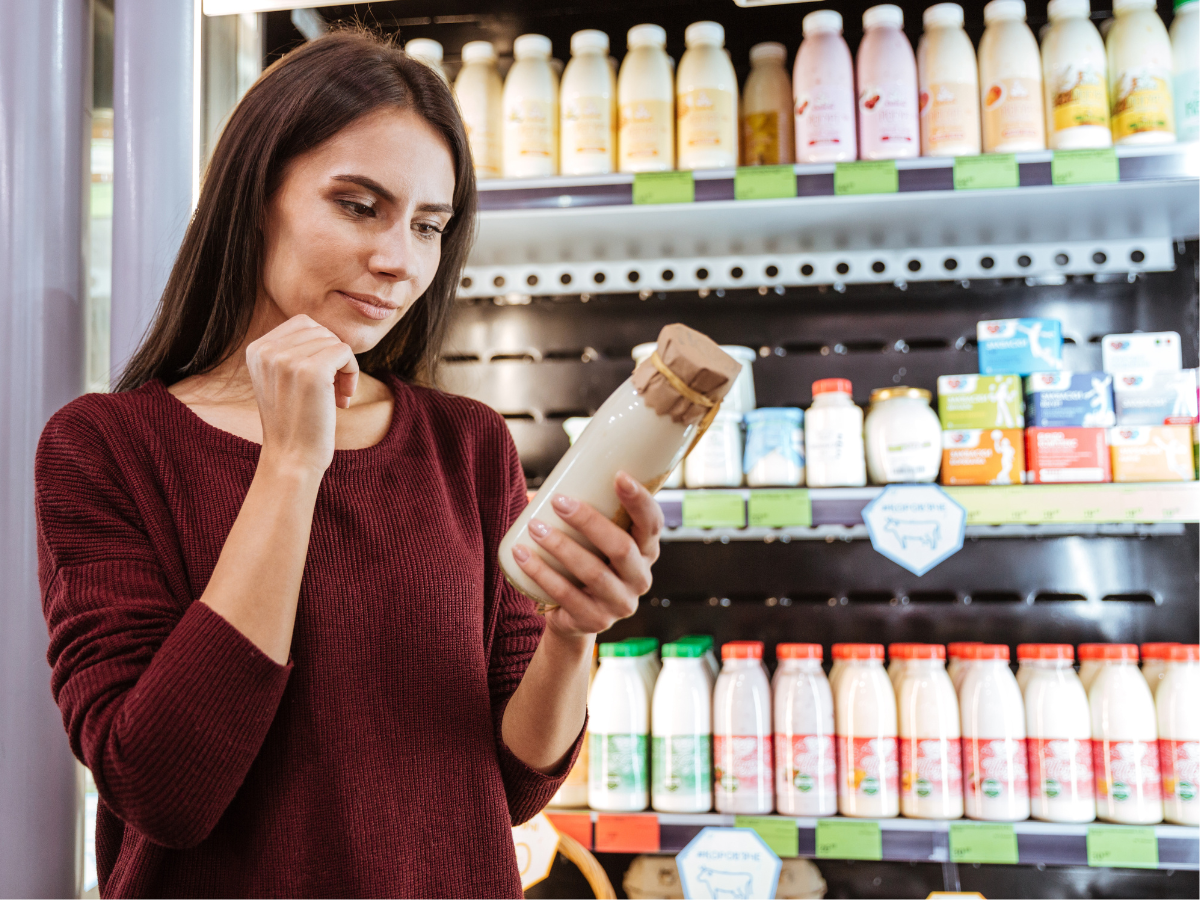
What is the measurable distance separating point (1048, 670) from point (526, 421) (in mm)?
1088

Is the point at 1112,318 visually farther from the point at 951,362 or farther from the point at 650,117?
the point at 650,117

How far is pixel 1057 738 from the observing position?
1467 mm

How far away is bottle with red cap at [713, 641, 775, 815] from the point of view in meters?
1.48

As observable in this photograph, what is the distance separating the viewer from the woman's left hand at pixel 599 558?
0.69 metres

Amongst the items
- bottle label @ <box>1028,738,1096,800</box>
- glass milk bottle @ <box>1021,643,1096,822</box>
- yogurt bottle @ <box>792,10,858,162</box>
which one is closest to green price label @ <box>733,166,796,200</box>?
yogurt bottle @ <box>792,10,858,162</box>

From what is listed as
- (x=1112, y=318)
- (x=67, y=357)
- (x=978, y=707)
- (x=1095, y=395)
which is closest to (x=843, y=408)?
(x=1095, y=395)

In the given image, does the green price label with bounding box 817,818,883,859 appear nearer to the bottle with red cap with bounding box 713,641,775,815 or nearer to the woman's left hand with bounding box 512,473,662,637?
the bottle with red cap with bounding box 713,641,775,815

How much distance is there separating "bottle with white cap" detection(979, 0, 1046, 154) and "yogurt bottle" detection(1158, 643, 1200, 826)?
87 cm

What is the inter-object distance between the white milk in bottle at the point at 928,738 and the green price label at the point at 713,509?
0.38m

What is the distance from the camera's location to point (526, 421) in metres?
1.95

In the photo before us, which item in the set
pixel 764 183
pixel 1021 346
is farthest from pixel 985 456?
pixel 764 183

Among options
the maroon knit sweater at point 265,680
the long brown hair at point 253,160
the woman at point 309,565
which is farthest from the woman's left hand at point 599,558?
the long brown hair at point 253,160

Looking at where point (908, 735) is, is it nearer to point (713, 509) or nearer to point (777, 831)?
point (777, 831)

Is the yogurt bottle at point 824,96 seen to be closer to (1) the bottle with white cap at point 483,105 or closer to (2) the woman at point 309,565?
(1) the bottle with white cap at point 483,105
